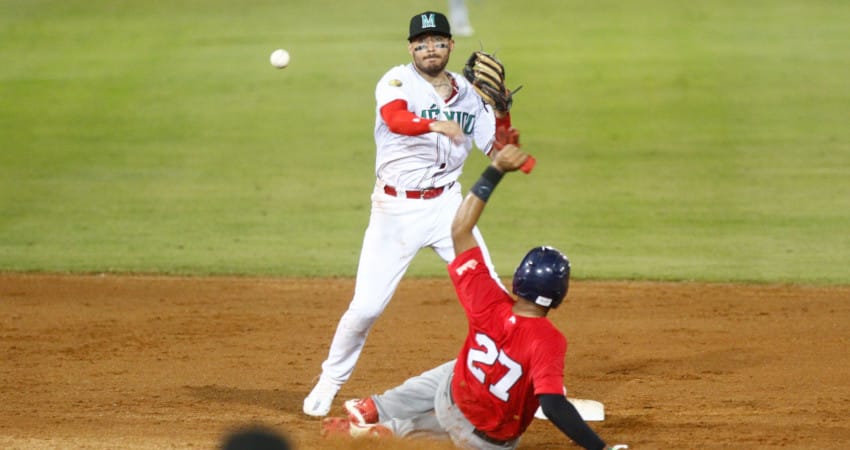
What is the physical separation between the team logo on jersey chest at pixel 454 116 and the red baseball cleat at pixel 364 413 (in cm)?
181

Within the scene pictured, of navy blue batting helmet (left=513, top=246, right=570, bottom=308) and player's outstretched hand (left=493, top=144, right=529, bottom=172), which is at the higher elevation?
player's outstretched hand (left=493, top=144, right=529, bottom=172)

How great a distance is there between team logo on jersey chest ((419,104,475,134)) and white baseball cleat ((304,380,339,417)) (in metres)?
1.80

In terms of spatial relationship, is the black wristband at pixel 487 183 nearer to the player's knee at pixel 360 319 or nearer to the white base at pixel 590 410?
the player's knee at pixel 360 319

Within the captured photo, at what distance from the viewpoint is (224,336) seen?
9516 millimetres

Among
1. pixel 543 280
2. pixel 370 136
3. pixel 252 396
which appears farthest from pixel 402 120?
pixel 370 136

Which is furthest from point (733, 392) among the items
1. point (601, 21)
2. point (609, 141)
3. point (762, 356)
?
point (601, 21)

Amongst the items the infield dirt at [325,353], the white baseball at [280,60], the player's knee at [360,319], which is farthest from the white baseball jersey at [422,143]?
the white baseball at [280,60]

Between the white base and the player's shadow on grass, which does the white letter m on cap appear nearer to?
the white base

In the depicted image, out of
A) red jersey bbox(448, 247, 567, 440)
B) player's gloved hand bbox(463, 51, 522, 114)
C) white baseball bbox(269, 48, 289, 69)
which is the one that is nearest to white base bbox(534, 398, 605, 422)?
red jersey bbox(448, 247, 567, 440)

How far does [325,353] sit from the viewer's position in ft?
29.8

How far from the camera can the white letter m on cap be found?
7219 millimetres

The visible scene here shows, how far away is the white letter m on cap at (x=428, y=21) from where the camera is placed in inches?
284

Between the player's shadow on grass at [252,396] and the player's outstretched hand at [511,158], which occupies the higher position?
the player's outstretched hand at [511,158]

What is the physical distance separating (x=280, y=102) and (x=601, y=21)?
8443mm
